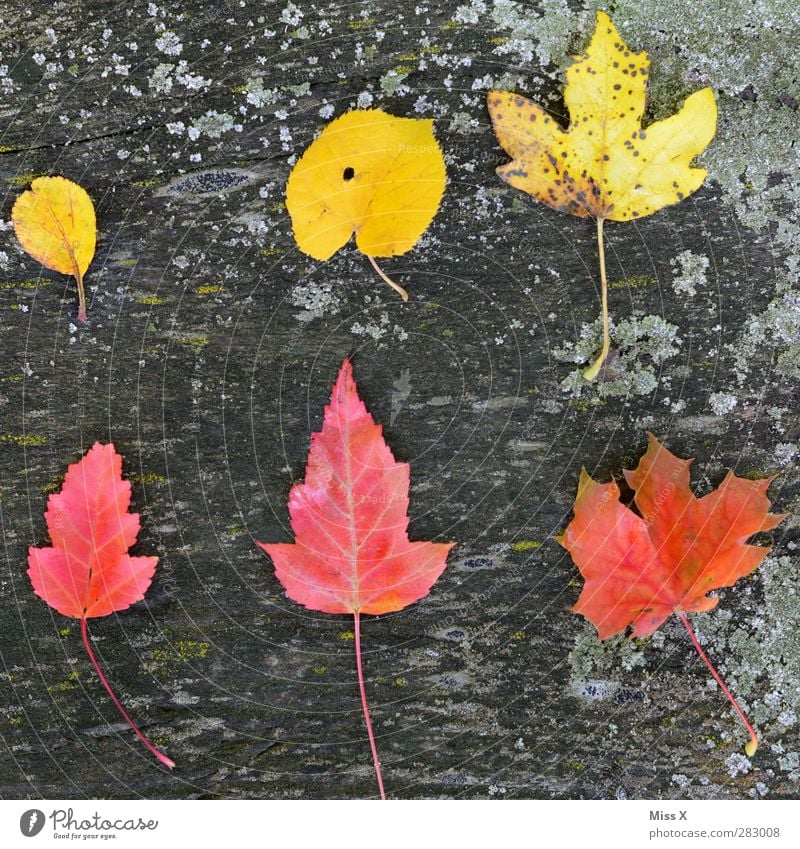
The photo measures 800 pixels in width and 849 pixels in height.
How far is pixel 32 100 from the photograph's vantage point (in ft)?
3.80

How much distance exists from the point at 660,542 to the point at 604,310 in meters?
0.39

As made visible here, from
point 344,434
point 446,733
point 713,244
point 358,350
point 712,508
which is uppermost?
point 713,244

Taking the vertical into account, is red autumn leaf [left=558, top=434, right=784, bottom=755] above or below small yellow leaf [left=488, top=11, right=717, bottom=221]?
below

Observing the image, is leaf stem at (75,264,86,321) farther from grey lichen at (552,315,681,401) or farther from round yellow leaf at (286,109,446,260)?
grey lichen at (552,315,681,401)

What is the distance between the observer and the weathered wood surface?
1150 mm

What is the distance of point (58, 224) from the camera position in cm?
116
